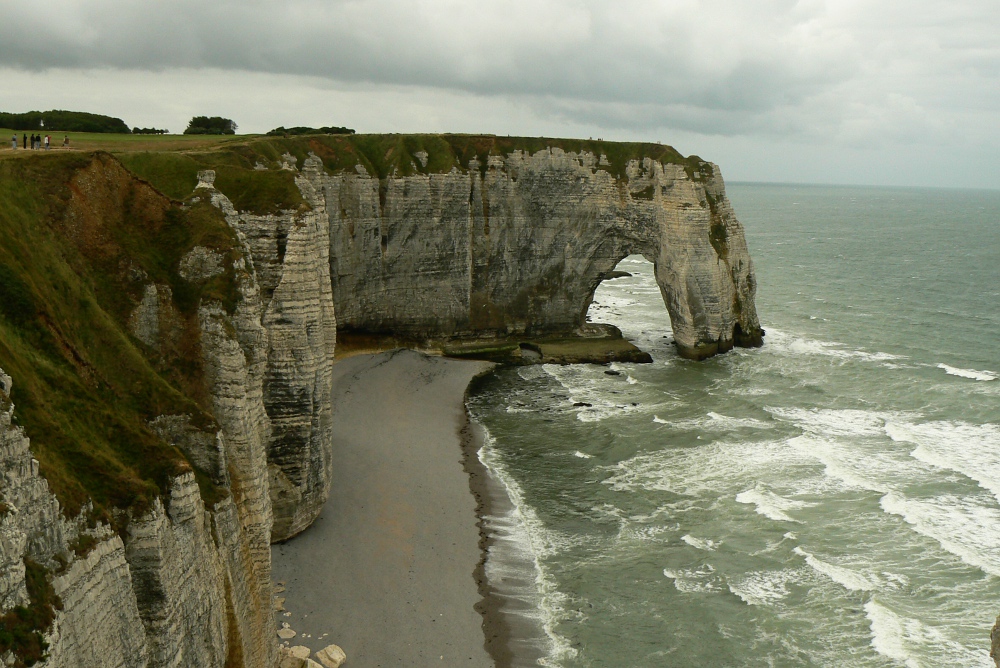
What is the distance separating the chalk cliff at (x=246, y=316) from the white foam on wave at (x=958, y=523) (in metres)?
22.3

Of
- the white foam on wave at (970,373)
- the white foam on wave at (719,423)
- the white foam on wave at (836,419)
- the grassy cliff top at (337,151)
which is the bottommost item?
the white foam on wave at (719,423)

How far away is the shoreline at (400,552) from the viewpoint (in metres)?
24.2

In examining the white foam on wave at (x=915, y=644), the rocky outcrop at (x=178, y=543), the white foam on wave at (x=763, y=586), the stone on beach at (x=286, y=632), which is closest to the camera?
the rocky outcrop at (x=178, y=543)

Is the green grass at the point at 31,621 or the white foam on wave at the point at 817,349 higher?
the green grass at the point at 31,621

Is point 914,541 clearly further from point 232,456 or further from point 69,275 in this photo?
point 69,275

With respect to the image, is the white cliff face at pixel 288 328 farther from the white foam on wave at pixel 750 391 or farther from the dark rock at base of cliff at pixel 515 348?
the white foam on wave at pixel 750 391

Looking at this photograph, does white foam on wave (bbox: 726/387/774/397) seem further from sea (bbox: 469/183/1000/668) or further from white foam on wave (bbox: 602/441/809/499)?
white foam on wave (bbox: 602/441/809/499)

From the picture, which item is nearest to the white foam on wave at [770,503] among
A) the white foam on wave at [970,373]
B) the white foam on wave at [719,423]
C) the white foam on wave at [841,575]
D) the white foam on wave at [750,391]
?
the white foam on wave at [841,575]

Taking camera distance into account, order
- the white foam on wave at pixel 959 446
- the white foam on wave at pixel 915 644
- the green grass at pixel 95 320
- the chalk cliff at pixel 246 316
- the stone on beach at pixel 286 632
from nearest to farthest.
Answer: the chalk cliff at pixel 246 316, the green grass at pixel 95 320, the white foam on wave at pixel 915 644, the stone on beach at pixel 286 632, the white foam on wave at pixel 959 446

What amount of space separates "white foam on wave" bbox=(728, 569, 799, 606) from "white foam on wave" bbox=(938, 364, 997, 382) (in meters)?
30.0

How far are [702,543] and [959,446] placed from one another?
16991 millimetres

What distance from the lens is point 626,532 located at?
31047mm

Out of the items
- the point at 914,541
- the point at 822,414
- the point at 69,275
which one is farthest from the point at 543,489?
the point at 69,275

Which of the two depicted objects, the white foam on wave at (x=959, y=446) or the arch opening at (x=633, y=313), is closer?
the white foam on wave at (x=959, y=446)
